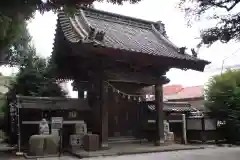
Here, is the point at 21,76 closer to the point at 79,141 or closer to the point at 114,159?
the point at 79,141

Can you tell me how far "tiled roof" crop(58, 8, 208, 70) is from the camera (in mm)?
14539

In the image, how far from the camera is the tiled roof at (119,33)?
1454cm

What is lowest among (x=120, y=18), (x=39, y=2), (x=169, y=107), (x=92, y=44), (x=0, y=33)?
(x=169, y=107)

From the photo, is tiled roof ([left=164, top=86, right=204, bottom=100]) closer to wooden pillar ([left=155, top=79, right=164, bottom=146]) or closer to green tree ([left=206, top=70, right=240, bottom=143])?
green tree ([left=206, top=70, right=240, bottom=143])

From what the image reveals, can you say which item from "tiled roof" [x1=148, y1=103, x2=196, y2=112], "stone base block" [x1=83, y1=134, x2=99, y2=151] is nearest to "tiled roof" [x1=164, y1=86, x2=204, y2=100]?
"tiled roof" [x1=148, y1=103, x2=196, y2=112]

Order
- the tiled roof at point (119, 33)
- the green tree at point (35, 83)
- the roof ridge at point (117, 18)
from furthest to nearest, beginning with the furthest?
the green tree at point (35, 83), the roof ridge at point (117, 18), the tiled roof at point (119, 33)

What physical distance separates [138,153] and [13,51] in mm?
11976

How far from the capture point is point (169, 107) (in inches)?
744

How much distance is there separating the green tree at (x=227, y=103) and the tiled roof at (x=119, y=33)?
3.89m

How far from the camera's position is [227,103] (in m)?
19.4

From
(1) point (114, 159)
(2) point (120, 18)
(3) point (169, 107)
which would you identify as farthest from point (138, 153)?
(2) point (120, 18)

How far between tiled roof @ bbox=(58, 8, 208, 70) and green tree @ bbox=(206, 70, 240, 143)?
3890mm

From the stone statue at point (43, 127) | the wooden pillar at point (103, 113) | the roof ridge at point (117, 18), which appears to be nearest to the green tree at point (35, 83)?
the roof ridge at point (117, 18)

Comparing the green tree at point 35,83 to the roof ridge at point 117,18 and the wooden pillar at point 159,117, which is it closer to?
the roof ridge at point 117,18
